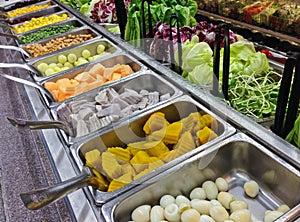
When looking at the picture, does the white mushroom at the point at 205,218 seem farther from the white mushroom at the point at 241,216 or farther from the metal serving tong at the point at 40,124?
the metal serving tong at the point at 40,124

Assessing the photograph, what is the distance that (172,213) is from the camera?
3.52 ft

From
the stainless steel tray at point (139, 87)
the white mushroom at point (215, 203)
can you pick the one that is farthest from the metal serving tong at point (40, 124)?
the white mushroom at point (215, 203)

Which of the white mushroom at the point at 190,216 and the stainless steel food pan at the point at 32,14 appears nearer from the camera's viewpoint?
the white mushroom at the point at 190,216

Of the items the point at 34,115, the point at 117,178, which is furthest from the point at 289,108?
the point at 34,115

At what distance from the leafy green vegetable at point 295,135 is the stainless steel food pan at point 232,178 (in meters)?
0.12

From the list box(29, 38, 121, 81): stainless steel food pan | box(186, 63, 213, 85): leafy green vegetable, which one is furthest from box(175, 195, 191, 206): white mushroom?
box(29, 38, 121, 81): stainless steel food pan

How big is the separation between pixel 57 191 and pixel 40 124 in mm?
418

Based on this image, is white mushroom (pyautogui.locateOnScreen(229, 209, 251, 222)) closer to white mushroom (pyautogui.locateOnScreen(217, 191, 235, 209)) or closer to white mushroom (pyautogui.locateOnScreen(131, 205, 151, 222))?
white mushroom (pyautogui.locateOnScreen(217, 191, 235, 209))

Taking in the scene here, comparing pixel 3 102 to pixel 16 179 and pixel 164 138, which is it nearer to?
pixel 16 179

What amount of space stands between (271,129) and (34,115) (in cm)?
114

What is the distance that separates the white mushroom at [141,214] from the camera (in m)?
1.08

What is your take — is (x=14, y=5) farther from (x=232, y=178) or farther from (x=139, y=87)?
(x=232, y=178)

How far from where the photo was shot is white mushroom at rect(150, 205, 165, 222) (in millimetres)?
1076

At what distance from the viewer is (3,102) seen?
8.18ft
